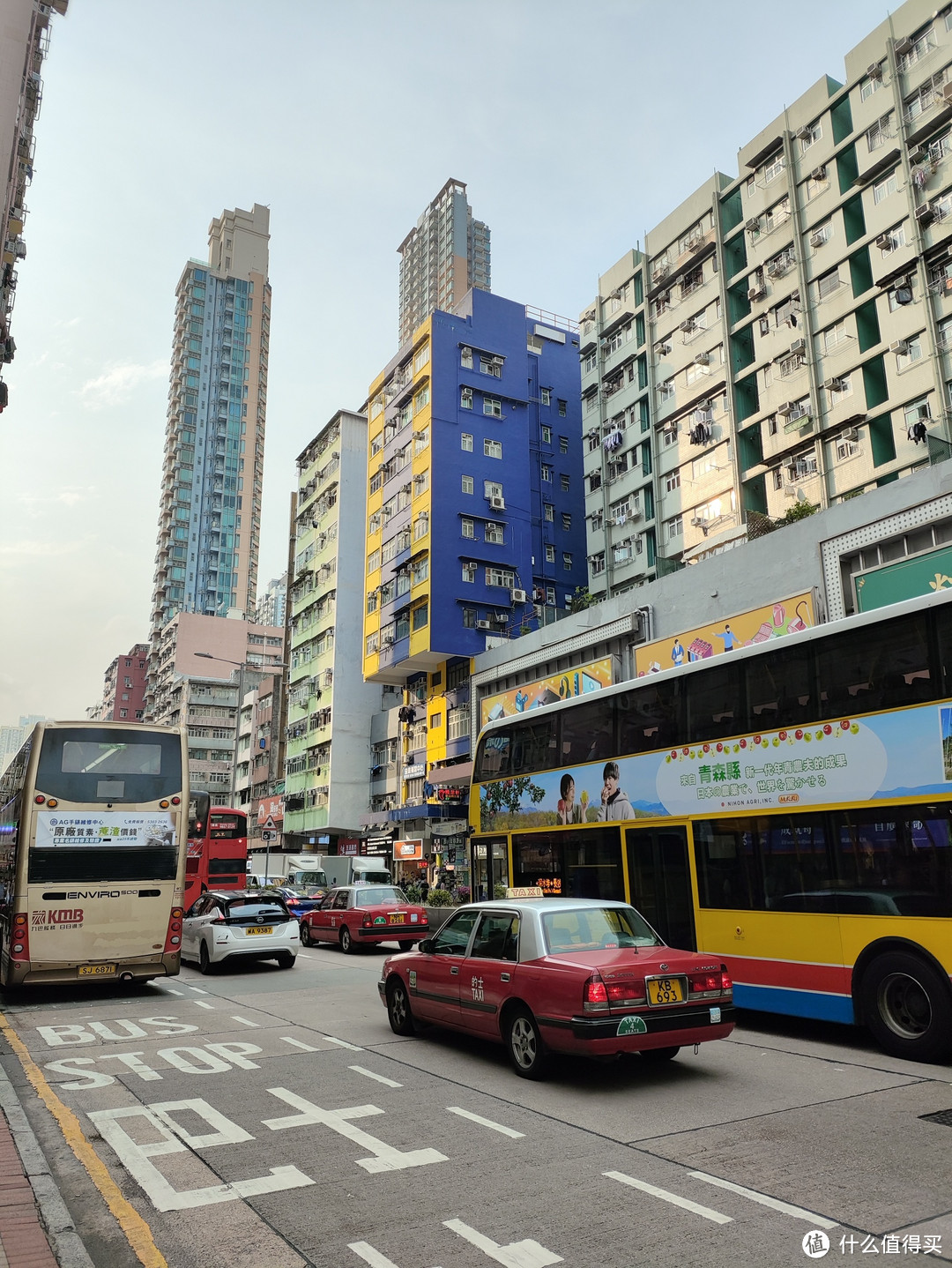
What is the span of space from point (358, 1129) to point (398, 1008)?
3.72m

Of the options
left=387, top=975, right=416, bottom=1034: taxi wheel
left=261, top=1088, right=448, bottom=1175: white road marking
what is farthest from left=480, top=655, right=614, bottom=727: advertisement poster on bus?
left=261, top=1088, right=448, bottom=1175: white road marking

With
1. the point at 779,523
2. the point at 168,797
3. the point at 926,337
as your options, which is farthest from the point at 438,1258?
the point at 926,337

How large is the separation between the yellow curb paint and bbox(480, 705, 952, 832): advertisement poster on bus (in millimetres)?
6735

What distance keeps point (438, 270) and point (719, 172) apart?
86.0 metres

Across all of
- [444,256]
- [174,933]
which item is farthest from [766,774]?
[444,256]

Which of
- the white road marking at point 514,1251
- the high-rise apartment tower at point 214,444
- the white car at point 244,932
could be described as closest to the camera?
the white road marking at point 514,1251

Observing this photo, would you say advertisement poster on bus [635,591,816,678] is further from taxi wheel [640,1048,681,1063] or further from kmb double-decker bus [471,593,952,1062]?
taxi wheel [640,1048,681,1063]

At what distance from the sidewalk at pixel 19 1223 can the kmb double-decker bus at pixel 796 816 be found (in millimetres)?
6776

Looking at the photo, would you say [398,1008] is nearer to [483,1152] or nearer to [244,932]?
[483,1152]

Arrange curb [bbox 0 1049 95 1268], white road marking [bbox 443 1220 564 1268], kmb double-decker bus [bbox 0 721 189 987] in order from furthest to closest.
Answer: kmb double-decker bus [bbox 0 721 189 987] → curb [bbox 0 1049 95 1268] → white road marking [bbox 443 1220 564 1268]

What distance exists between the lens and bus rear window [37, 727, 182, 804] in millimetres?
13094

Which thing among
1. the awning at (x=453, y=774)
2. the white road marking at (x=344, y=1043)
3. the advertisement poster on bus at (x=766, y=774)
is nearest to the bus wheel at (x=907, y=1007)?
the advertisement poster on bus at (x=766, y=774)

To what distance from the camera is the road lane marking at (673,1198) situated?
436cm

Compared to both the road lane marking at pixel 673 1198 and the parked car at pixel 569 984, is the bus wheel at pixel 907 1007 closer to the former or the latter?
the parked car at pixel 569 984
